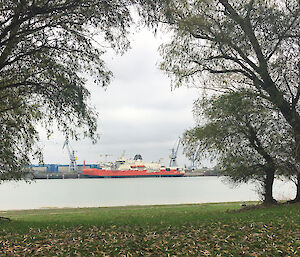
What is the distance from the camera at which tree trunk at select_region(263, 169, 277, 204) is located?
623 inches

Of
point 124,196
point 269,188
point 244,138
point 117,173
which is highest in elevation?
point 244,138

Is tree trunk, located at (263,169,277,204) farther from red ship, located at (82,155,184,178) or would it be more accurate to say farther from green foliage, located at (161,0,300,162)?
red ship, located at (82,155,184,178)

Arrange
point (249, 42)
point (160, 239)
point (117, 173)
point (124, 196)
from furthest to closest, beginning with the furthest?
point (117, 173) < point (124, 196) < point (249, 42) < point (160, 239)

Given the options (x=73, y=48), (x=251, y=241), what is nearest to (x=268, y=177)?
(x=251, y=241)

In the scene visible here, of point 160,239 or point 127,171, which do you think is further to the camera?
point 127,171

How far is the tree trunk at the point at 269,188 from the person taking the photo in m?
15.8

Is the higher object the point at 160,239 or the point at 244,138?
the point at 244,138

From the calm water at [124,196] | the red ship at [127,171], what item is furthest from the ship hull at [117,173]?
the calm water at [124,196]

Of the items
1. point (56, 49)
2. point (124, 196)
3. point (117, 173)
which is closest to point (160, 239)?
point (56, 49)

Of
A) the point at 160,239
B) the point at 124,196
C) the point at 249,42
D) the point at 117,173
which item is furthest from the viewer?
the point at 117,173

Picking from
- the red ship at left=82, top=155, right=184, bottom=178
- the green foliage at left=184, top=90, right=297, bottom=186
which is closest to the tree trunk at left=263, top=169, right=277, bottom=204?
the green foliage at left=184, top=90, right=297, bottom=186

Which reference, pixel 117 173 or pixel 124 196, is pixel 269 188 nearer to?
pixel 124 196

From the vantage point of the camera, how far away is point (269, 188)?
16.0 meters

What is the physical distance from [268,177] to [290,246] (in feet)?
29.9
